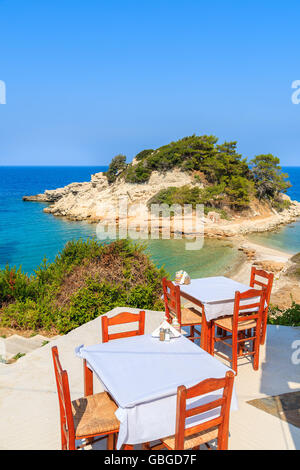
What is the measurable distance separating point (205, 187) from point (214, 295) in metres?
31.9

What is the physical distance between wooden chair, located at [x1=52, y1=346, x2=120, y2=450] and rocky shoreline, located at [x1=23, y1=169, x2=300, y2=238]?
25.6m

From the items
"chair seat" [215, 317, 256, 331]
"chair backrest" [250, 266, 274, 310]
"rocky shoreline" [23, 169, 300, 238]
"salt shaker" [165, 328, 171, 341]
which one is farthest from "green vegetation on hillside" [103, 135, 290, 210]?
"salt shaker" [165, 328, 171, 341]

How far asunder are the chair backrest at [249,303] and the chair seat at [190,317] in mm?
646

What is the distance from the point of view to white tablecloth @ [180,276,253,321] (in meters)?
4.64

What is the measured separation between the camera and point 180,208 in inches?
1277

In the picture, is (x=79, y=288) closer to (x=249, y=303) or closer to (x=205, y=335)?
(x=205, y=335)

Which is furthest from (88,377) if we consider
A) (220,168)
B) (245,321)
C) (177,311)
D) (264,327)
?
(220,168)

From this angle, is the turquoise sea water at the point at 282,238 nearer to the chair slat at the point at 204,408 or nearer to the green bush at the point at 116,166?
the chair slat at the point at 204,408
